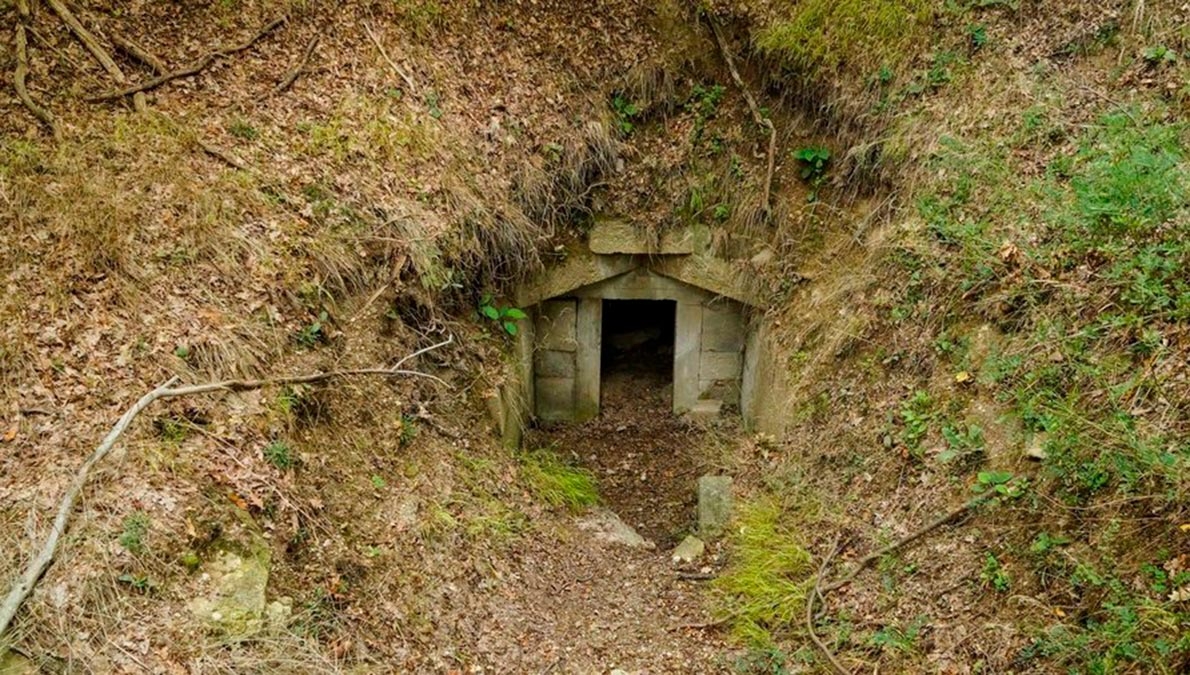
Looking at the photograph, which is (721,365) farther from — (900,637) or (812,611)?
(900,637)

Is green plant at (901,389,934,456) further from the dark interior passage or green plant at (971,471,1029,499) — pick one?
the dark interior passage

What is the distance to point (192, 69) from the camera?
497 centimetres

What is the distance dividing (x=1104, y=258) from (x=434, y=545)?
3.63m

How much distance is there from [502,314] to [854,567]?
122 inches

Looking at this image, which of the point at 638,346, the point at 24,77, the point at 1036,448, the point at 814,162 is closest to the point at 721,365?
the point at 638,346

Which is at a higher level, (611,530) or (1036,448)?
(1036,448)

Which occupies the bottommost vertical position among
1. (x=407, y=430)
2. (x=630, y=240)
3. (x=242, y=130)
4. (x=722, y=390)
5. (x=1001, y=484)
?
(x=722, y=390)

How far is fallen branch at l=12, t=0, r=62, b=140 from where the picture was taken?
14.3 feet

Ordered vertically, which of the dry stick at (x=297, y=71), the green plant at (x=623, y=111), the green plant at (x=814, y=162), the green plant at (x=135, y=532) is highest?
the dry stick at (x=297, y=71)

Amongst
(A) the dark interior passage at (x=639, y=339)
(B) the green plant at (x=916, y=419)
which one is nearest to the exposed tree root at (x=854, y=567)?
(B) the green plant at (x=916, y=419)

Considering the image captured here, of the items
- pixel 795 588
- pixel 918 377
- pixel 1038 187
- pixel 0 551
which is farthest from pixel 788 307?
pixel 0 551

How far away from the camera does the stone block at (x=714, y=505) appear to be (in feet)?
17.0

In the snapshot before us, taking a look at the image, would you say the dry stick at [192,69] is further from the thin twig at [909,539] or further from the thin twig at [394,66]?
the thin twig at [909,539]

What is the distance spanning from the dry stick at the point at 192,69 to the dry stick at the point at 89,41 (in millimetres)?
92
